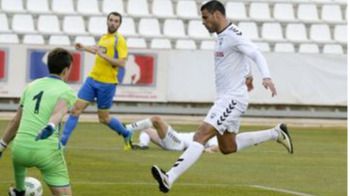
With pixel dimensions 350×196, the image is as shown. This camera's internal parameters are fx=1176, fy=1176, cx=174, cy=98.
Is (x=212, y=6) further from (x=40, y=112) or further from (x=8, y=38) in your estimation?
(x=8, y=38)

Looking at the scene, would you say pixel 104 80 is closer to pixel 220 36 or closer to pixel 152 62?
pixel 220 36

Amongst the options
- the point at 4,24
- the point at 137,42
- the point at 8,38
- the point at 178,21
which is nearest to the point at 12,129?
the point at 8,38

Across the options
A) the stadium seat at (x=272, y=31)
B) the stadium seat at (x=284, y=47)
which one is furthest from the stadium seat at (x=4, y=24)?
the stadium seat at (x=284, y=47)

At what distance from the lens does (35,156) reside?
34.3ft

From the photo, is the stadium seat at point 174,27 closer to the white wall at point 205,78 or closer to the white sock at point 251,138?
the white wall at point 205,78

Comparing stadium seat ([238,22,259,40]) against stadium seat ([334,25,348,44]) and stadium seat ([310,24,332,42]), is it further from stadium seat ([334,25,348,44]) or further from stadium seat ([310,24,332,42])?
stadium seat ([334,25,348,44])

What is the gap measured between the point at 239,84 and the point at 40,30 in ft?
57.3

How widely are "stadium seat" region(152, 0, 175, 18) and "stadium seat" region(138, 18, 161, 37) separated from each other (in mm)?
606

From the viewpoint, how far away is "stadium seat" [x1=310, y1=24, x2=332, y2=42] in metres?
33.0

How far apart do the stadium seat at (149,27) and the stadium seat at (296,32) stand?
393cm

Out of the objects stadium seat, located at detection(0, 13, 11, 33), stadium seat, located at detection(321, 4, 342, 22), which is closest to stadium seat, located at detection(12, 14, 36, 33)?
stadium seat, located at detection(0, 13, 11, 33)

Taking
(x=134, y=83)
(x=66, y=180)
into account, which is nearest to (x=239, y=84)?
(x=66, y=180)

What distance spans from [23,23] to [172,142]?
11.4 metres

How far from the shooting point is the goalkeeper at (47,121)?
1048cm
